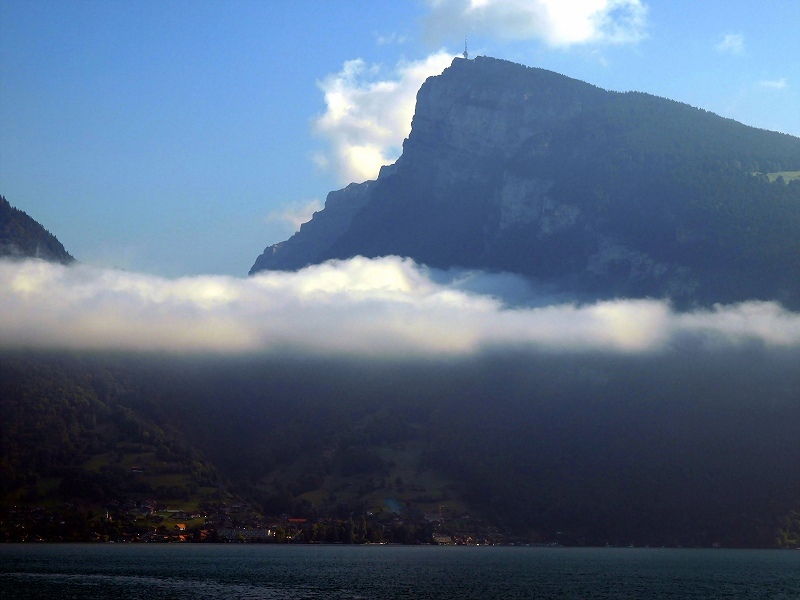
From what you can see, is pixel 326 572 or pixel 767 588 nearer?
pixel 767 588

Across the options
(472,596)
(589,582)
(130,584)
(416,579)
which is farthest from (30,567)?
(589,582)

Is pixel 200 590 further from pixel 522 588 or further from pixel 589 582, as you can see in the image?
pixel 589 582

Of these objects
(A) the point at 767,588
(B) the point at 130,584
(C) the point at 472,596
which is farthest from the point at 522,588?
(B) the point at 130,584

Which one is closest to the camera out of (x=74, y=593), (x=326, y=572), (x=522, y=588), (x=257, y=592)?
(x=74, y=593)

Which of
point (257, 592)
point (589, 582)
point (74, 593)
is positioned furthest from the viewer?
point (589, 582)

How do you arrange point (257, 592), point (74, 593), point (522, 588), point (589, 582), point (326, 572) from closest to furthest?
point (74, 593) < point (257, 592) < point (522, 588) < point (589, 582) < point (326, 572)

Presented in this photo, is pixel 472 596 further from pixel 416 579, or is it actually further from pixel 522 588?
pixel 416 579

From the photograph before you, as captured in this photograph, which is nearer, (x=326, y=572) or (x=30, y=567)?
(x=30, y=567)

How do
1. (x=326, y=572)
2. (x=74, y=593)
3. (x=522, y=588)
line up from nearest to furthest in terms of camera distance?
1. (x=74, y=593)
2. (x=522, y=588)
3. (x=326, y=572)
